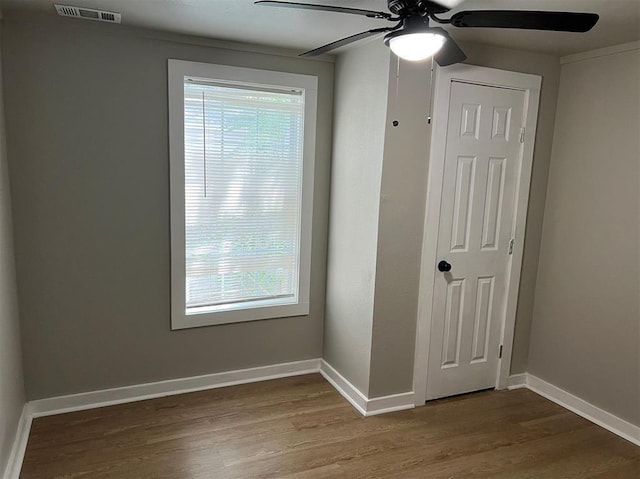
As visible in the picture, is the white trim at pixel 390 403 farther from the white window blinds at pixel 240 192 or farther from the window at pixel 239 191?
the white window blinds at pixel 240 192

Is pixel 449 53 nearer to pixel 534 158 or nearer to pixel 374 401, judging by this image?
pixel 534 158

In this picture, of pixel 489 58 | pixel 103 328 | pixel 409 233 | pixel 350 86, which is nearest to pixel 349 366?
pixel 409 233

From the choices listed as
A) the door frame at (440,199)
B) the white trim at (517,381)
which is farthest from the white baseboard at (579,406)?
the door frame at (440,199)

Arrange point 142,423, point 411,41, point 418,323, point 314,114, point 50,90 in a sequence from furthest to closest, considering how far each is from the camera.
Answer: point 314,114, point 418,323, point 142,423, point 50,90, point 411,41

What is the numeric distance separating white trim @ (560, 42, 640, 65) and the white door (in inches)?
15.5

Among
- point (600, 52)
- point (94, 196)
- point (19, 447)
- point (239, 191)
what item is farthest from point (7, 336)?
point (600, 52)

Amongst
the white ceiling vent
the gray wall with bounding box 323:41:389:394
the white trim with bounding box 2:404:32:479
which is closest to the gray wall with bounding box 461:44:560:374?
the gray wall with bounding box 323:41:389:394

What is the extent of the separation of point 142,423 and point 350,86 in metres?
2.49

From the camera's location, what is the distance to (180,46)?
2.87 meters

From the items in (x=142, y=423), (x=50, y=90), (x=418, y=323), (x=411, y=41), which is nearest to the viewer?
(x=411, y=41)

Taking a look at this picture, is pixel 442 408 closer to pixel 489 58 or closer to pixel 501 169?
pixel 501 169

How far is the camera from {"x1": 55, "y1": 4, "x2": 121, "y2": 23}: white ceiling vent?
2398 millimetres

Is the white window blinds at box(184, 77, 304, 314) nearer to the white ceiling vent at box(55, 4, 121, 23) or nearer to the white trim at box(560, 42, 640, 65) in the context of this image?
the white ceiling vent at box(55, 4, 121, 23)

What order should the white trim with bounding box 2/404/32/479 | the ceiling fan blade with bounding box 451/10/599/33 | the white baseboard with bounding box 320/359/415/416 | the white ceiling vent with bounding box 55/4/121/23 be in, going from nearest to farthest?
the ceiling fan blade with bounding box 451/10/599/33 → the white trim with bounding box 2/404/32/479 → the white ceiling vent with bounding box 55/4/121/23 → the white baseboard with bounding box 320/359/415/416
